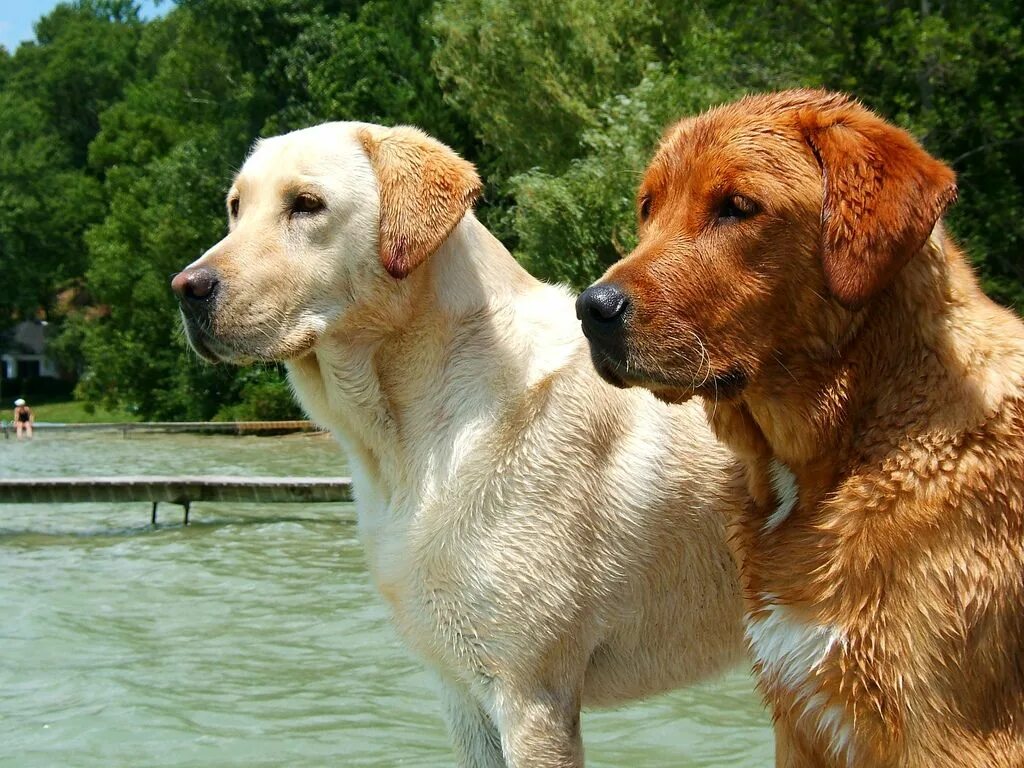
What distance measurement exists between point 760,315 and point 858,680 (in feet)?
3.10

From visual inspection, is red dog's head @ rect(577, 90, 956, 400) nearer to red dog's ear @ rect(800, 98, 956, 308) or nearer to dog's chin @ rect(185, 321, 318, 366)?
red dog's ear @ rect(800, 98, 956, 308)

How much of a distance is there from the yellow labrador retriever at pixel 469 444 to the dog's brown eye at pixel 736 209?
3.95ft

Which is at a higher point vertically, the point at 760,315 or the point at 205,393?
the point at 760,315

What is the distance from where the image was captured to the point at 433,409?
170 inches

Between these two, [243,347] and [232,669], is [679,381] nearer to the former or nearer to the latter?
[243,347]

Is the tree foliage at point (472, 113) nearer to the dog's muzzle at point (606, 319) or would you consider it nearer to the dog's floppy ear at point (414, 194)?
the dog's floppy ear at point (414, 194)

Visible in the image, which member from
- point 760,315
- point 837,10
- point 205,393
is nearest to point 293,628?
point 760,315

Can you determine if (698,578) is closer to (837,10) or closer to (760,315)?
(760,315)

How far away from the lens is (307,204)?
430 cm

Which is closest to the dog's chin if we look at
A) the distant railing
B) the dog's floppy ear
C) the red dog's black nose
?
the red dog's black nose

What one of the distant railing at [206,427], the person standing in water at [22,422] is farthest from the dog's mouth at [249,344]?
the person standing in water at [22,422]

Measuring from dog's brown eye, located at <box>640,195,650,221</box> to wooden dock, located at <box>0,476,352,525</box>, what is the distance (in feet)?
35.3

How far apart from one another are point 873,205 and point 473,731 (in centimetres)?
235

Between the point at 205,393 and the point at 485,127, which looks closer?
the point at 485,127
